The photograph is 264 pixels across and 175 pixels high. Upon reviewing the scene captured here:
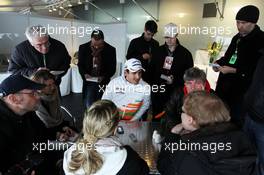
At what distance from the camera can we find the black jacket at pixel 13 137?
1.26 m

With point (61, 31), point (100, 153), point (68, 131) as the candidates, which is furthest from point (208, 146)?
point (61, 31)

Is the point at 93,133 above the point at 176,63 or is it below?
below

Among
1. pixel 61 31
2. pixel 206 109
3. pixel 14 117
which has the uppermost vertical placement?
pixel 61 31

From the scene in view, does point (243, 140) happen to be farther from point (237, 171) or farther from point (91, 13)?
point (91, 13)

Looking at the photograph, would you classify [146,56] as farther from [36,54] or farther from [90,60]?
[36,54]

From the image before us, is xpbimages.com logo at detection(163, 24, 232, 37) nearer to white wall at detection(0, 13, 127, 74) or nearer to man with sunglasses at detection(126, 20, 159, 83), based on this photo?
white wall at detection(0, 13, 127, 74)

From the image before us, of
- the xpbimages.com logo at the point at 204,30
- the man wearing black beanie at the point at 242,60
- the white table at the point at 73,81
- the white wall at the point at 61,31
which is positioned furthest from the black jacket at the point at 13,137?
the xpbimages.com logo at the point at 204,30

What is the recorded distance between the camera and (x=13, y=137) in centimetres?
133

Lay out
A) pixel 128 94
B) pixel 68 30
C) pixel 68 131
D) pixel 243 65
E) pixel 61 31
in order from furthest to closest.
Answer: pixel 68 30 < pixel 61 31 < pixel 128 94 < pixel 243 65 < pixel 68 131

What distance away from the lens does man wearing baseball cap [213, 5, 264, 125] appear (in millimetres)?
2039

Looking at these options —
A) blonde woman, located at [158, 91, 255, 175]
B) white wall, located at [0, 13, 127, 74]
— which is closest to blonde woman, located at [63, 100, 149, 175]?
blonde woman, located at [158, 91, 255, 175]

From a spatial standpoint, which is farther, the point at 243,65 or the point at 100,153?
the point at 243,65

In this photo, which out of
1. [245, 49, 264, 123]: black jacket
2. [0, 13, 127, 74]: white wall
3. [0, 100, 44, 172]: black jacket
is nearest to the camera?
[0, 100, 44, 172]: black jacket

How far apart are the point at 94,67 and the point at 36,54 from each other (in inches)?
29.7
